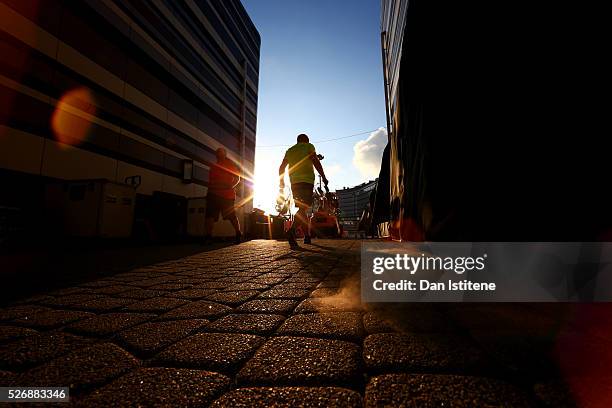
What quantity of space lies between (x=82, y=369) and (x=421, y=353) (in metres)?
0.91

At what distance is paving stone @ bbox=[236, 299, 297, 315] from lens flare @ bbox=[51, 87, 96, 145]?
22.2 ft

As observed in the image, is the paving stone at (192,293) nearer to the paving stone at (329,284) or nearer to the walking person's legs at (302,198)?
the paving stone at (329,284)

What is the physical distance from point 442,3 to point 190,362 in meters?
2.51

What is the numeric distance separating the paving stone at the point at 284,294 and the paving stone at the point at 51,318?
801 millimetres

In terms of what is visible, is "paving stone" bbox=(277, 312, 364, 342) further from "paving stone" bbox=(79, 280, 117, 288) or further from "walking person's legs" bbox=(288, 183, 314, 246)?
"walking person's legs" bbox=(288, 183, 314, 246)

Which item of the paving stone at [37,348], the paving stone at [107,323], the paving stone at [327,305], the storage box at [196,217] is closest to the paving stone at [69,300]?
the paving stone at [107,323]

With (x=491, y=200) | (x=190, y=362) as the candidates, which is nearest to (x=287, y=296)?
(x=190, y=362)

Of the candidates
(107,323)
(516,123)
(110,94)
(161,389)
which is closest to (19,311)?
(107,323)

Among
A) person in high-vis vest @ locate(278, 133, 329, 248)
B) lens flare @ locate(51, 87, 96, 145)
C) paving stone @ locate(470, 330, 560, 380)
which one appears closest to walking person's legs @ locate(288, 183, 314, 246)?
person in high-vis vest @ locate(278, 133, 329, 248)

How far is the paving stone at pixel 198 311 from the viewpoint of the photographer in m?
1.14

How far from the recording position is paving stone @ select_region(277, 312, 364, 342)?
91 centimetres

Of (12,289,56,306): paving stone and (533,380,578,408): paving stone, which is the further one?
(12,289,56,306): paving stone

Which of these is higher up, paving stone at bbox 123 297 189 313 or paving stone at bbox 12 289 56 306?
paving stone at bbox 123 297 189 313

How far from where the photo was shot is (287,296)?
147 cm
